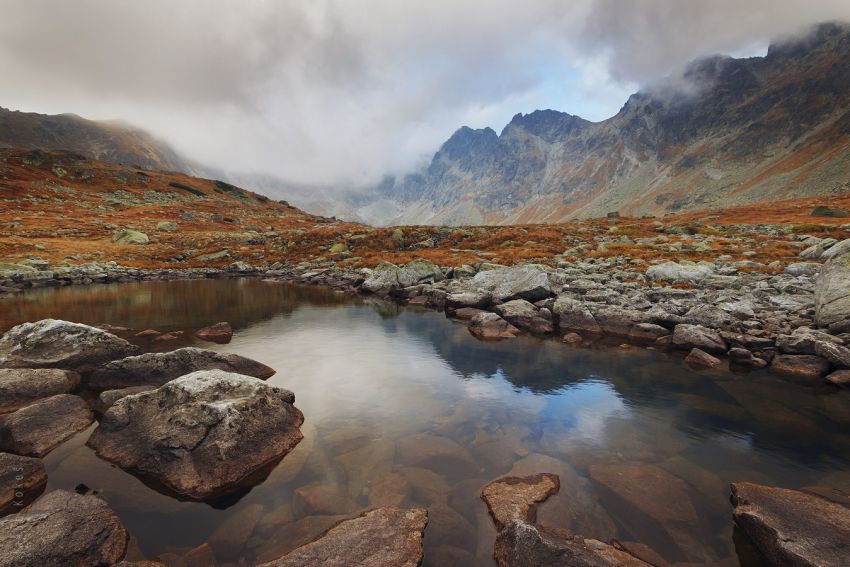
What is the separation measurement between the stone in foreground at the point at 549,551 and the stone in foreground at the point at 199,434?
290 inches

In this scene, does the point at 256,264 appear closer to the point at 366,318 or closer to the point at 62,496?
the point at 366,318

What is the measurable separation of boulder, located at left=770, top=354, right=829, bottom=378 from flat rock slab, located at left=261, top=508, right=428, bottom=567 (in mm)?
21625

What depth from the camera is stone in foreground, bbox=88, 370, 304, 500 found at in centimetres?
1120

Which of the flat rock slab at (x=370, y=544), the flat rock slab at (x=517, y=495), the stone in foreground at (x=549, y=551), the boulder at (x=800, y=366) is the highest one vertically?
the boulder at (x=800, y=366)

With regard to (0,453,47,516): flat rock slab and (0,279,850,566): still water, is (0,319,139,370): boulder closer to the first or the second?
(0,279,850,566): still water

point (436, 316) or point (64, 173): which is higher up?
point (64, 173)

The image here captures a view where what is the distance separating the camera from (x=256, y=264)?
7669cm

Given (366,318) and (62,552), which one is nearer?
(62,552)

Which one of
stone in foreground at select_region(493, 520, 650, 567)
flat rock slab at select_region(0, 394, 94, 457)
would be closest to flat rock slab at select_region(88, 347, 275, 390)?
flat rock slab at select_region(0, 394, 94, 457)

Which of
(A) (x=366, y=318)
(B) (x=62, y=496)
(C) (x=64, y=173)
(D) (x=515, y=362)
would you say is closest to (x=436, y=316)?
(A) (x=366, y=318)

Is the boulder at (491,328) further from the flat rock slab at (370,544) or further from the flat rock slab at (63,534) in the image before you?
the flat rock slab at (63,534)

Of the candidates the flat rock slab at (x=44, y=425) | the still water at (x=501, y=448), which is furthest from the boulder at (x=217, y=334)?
the flat rock slab at (x=44, y=425)

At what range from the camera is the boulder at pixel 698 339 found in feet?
76.7

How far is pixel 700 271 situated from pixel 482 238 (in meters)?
48.8
